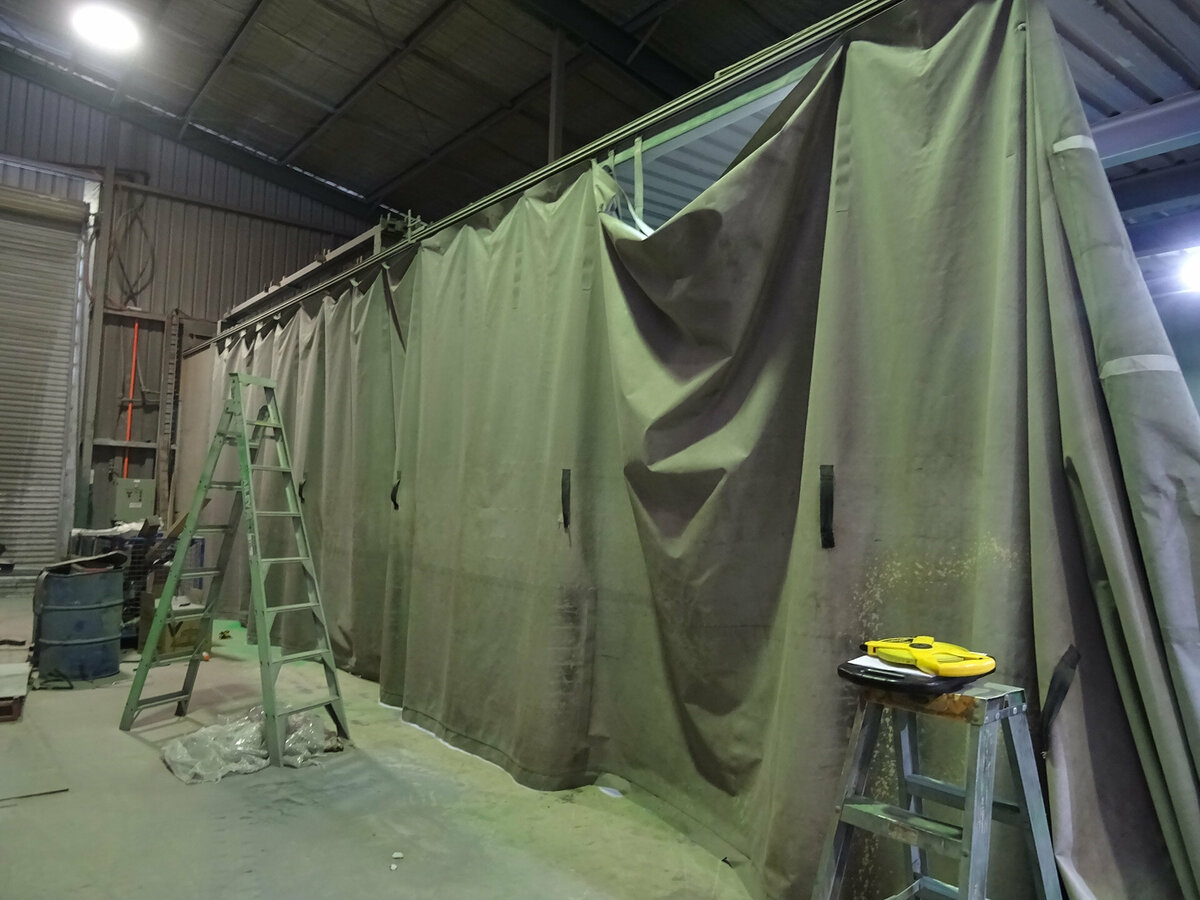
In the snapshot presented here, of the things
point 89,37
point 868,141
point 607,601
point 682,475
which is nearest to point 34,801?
point 607,601

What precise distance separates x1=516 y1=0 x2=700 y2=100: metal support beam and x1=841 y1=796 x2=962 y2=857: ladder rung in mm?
5119

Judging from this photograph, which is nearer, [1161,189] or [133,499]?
[1161,189]

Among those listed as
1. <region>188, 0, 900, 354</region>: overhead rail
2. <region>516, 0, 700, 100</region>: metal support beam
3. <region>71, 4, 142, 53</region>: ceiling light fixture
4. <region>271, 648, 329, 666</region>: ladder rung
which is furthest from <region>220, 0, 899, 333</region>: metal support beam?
<region>71, 4, 142, 53</region>: ceiling light fixture

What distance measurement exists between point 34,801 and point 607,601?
2244 mm

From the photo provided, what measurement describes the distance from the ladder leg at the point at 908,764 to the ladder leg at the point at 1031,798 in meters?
0.25

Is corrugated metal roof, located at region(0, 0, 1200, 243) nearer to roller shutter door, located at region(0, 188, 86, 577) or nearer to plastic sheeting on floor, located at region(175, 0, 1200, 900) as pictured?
plastic sheeting on floor, located at region(175, 0, 1200, 900)

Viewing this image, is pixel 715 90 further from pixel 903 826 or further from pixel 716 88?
pixel 903 826

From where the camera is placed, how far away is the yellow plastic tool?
1.45 meters

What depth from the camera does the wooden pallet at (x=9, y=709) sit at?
3.54 m

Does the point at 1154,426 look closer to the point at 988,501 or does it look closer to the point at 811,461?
the point at 988,501

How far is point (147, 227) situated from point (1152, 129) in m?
9.13

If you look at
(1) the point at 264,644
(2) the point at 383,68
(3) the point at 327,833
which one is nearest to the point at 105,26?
(2) the point at 383,68

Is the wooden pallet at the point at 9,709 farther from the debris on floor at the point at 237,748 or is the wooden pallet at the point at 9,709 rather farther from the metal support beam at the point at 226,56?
the metal support beam at the point at 226,56

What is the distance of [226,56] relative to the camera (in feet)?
21.7
